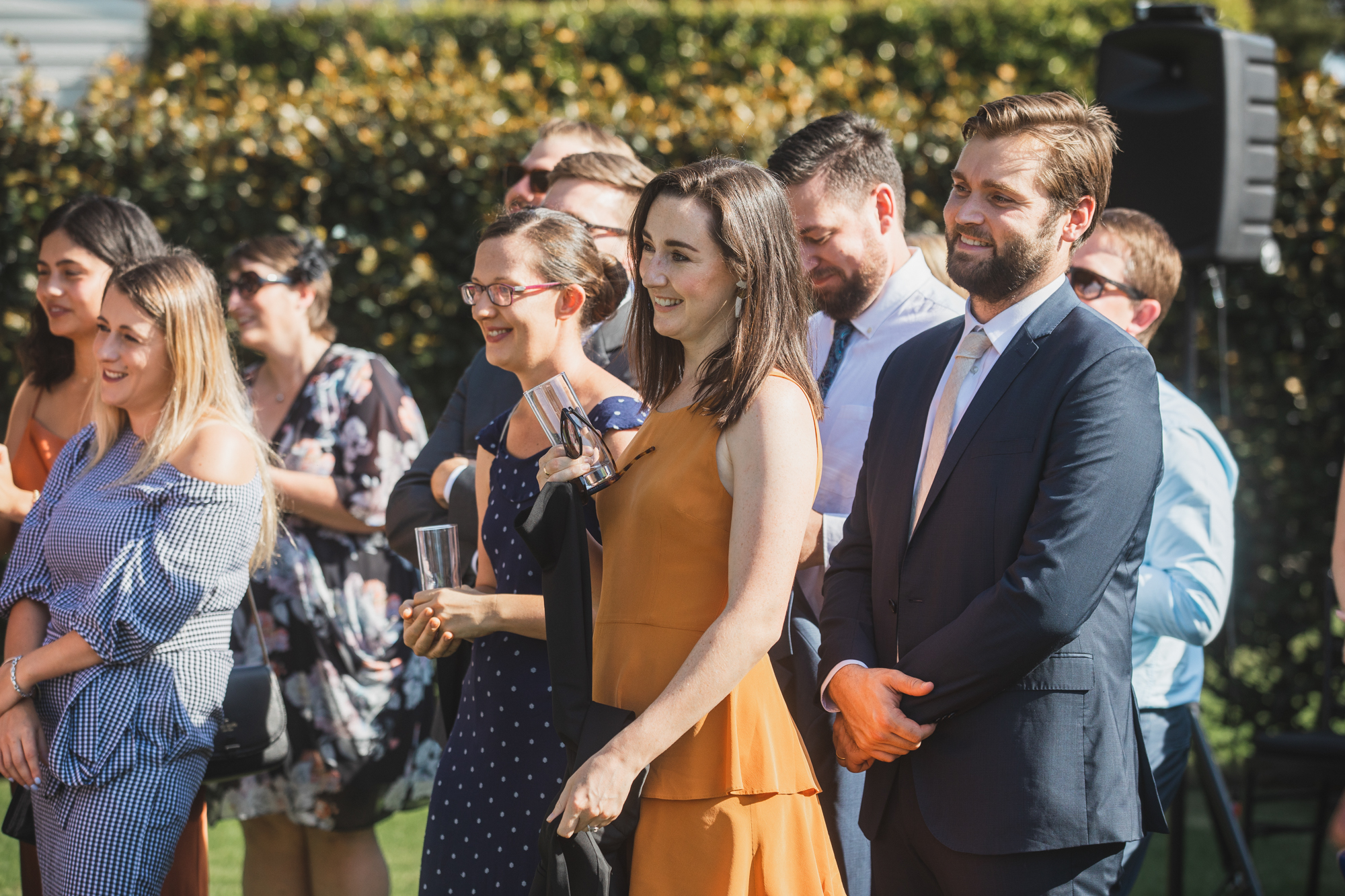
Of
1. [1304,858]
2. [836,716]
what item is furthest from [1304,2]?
[836,716]

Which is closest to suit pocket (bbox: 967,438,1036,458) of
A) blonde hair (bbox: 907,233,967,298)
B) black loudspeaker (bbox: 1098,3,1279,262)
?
blonde hair (bbox: 907,233,967,298)

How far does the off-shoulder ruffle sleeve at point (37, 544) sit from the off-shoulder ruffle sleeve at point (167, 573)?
265 millimetres

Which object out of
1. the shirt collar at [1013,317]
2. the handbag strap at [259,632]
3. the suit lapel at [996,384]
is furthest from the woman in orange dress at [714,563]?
the handbag strap at [259,632]

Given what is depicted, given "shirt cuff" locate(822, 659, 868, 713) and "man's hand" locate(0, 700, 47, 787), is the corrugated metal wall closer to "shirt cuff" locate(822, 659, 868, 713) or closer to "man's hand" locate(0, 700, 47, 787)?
"man's hand" locate(0, 700, 47, 787)

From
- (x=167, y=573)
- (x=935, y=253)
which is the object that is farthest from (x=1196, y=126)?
(x=167, y=573)

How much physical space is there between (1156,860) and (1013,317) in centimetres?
375

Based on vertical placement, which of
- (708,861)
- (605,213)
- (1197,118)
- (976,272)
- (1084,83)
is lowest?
(708,861)

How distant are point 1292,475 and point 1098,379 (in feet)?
12.7

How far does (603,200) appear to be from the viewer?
338 centimetres

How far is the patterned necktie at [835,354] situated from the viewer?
117 inches

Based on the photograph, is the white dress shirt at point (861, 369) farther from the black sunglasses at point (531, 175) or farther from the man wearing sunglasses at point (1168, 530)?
the black sunglasses at point (531, 175)

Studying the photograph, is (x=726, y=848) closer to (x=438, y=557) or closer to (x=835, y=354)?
(x=438, y=557)

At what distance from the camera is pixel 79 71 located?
379 inches

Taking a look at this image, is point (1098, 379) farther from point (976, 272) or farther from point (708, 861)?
point (708, 861)
